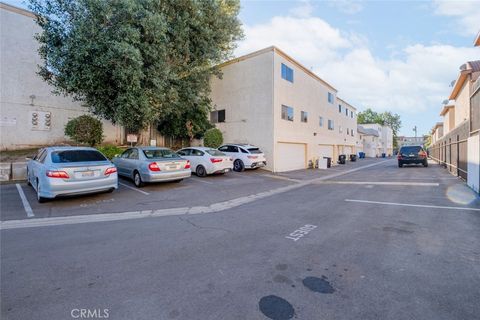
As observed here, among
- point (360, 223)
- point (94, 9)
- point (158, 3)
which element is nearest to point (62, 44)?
point (94, 9)

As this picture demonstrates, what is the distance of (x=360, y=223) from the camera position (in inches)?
203

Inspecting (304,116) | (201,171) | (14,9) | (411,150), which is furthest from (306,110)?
(14,9)

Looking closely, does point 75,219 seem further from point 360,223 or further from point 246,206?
point 360,223

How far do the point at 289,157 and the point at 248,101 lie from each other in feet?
17.6

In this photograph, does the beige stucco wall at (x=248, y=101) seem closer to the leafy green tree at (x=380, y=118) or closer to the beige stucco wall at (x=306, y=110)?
the beige stucco wall at (x=306, y=110)

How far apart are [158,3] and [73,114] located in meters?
10.1

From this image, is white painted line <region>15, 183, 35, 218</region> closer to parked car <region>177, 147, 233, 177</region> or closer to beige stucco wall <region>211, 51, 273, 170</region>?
parked car <region>177, 147, 233, 177</region>

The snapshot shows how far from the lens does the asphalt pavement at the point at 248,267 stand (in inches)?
93.1

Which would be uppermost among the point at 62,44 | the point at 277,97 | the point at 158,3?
the point at 158,3

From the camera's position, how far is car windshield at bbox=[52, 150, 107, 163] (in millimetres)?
6829

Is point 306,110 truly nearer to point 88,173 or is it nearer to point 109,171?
point 109,171

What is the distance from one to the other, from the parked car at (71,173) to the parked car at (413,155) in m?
22.5

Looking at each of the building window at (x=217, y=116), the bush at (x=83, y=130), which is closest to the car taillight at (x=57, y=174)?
the bush at (x=83, y=130)

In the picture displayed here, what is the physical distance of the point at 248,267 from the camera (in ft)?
10.5
